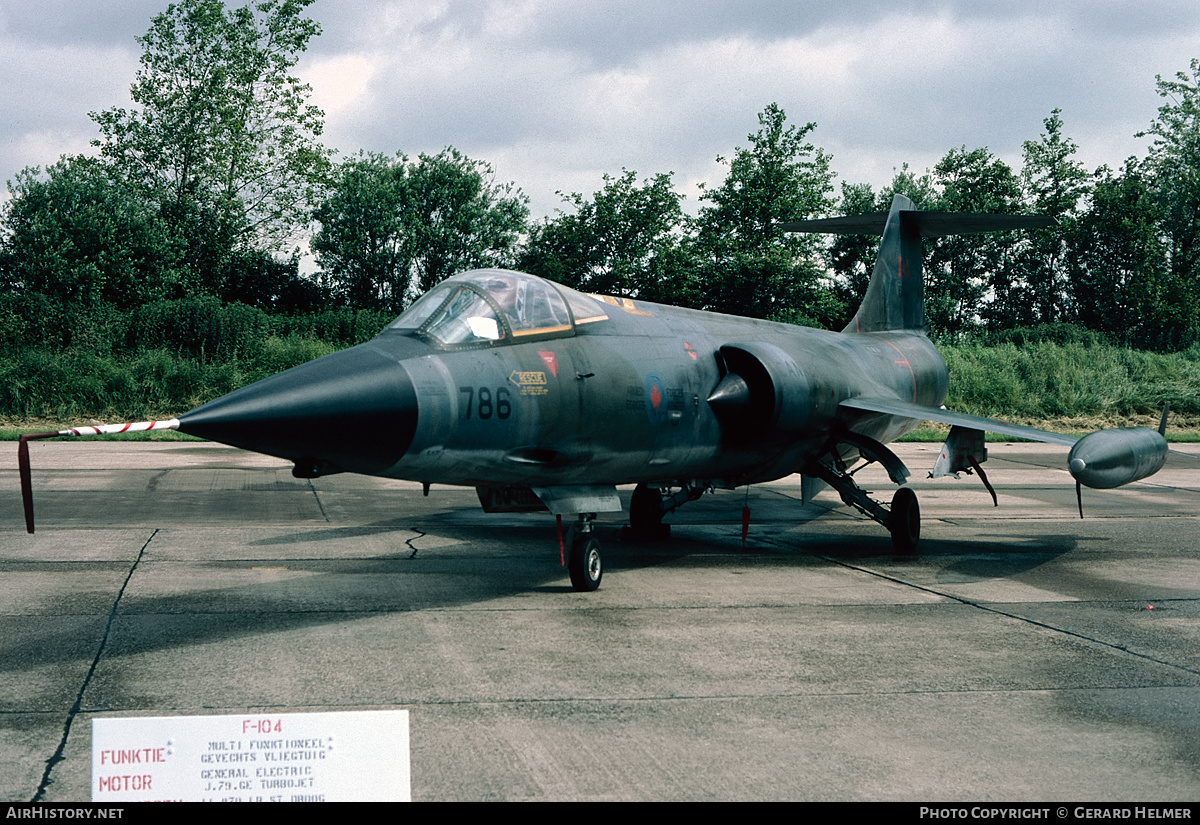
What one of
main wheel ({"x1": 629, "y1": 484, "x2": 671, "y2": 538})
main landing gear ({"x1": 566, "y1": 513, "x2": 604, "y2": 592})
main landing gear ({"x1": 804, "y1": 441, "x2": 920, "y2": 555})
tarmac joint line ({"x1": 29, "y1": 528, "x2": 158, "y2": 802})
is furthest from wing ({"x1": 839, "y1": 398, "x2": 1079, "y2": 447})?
tarmac joint line ({"x1": 29, "y1": 528, "x2": 158, "y2": 802})

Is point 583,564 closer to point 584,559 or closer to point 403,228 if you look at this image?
point 584,559

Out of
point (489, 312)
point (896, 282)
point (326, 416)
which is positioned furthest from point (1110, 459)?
point (326, 416)

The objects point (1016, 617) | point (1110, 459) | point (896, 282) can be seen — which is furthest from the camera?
point (896, 282)

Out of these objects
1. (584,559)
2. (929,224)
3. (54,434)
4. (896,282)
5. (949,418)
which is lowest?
(584,559)

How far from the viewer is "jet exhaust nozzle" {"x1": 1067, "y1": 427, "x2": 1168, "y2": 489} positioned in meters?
9.97

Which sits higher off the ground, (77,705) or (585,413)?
(585,413)

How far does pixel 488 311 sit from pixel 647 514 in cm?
495

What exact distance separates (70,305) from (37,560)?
29.7m

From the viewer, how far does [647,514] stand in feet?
41.8

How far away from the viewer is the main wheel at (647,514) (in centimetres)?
1270

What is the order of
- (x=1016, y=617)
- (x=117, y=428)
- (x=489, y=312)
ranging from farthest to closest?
(x=1016, y=617) < (x=489, y=312) < (x=117, y=428)

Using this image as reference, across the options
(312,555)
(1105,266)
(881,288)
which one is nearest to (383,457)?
(312,555)

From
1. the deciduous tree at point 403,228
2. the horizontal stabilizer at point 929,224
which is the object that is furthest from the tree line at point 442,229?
the horizontal stabilizer at point 929,224

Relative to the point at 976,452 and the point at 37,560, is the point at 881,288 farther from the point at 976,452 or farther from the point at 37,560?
the point at 37,560
